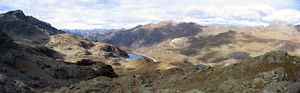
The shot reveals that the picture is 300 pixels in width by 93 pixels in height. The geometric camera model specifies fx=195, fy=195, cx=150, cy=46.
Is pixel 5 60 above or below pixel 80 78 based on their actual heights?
above

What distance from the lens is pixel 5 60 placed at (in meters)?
53.3

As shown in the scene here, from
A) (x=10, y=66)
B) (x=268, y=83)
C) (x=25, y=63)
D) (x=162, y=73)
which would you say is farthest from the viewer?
(x=162, y=73)

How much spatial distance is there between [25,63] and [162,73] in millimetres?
45438

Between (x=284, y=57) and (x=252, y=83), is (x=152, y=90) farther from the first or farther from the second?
(x=284, y=57)

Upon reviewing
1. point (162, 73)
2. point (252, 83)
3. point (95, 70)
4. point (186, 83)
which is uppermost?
point (252, 83)

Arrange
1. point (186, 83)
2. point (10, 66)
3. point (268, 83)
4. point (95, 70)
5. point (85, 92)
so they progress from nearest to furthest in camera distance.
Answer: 1. point (268, 83)
2. point (85, 92)
3. point (186, 83)
4. point (10, 66)
5. point (95, 70)

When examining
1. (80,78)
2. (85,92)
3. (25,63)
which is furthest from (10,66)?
(85,92)

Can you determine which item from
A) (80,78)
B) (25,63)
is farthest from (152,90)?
(25,63)

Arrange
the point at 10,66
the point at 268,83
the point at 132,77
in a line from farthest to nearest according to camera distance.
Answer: the point at 10,66 < the point at 132,77 < the point at 268,83

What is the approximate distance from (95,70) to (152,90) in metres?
45.5

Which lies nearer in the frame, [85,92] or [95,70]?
[85,92]

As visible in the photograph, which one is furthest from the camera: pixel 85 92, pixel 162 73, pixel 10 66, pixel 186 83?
pixel 162 73

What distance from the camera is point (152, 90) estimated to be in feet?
82.3

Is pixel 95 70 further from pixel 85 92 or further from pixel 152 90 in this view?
pixel 152 90
